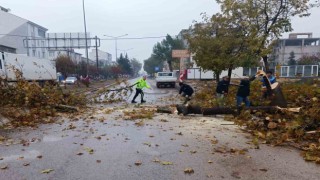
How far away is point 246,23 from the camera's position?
20.0 meters

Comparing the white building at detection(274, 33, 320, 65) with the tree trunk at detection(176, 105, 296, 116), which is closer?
the tree trunk at detection(176, 105, 296, 116)

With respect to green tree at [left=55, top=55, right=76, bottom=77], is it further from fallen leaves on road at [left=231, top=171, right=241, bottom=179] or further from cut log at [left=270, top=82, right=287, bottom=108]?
fallen leaves on road at [left=231, top=171, right=241, bottom=179]

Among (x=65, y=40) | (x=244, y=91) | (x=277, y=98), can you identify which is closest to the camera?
(x=277, y=98)

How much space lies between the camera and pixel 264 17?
1978 centimetres

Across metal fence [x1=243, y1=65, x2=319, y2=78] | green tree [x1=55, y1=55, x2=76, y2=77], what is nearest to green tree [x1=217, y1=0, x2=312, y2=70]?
metal fence [x1=243, y1=65, x2=319, y2=78]

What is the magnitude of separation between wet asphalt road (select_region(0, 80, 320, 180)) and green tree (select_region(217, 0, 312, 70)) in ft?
38.9

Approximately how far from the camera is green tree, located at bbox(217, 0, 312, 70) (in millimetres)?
18984

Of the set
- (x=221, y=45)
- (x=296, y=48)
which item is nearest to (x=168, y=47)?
(x=296, y=48)

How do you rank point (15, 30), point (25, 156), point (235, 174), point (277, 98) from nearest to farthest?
point (235, 174) < point (25, 156) < point (277, 98) < point (15, 30)

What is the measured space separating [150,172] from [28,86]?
9.38 meters

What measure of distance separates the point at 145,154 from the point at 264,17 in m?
16.9

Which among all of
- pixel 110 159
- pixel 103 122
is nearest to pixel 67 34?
pixel 103 122

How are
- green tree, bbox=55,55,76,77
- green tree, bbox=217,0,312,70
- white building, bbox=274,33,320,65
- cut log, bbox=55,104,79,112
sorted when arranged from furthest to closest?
white building, bbox=274,33,320,65
green tree, bbox=55,55,76,77
green tree, bbox=217,0,312,70
cut log, bbox=55,104,79,112

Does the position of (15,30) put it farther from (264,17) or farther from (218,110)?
(218,110)
